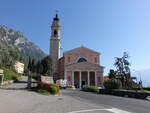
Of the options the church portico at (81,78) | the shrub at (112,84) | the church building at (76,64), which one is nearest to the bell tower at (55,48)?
the church building at (76,64)

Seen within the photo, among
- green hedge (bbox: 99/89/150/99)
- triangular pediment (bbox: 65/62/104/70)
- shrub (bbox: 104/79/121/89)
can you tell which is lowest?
green hedge (bbox: 99/89/150/99)

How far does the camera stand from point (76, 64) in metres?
55.8

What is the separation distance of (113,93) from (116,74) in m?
19.4

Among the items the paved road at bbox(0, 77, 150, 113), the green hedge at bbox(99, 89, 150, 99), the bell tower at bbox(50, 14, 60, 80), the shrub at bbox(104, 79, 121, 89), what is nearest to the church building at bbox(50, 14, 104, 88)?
the bell tower at bbox(50, 14, 60, 80)

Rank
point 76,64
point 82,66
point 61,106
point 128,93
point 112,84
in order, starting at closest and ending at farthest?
point 61,106 → point 128,93 → point 112,84 → point 82,66 → point 76,64

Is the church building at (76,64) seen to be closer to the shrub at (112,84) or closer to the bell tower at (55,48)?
the bell tower at (55,48)

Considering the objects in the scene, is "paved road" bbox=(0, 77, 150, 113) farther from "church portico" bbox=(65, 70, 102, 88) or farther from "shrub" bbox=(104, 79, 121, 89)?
"church portico" bbox=(65, 70, 102, 88)

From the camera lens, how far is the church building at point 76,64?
55625 millimetres

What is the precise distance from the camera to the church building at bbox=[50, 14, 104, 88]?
5562 cm

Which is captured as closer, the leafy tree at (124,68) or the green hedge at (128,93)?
the green hedge at (128,93)

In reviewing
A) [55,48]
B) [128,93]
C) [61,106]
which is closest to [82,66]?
[55,48]

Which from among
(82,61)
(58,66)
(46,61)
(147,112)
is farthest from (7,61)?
(147,112)

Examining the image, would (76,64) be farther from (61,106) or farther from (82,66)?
(61,106)

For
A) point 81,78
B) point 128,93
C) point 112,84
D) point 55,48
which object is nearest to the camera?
point 128,93
